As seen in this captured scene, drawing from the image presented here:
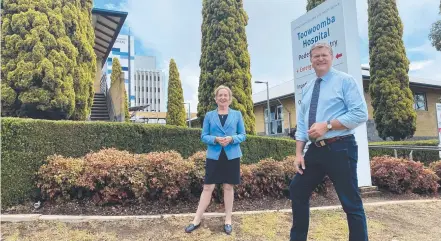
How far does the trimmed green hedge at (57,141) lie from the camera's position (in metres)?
4.38

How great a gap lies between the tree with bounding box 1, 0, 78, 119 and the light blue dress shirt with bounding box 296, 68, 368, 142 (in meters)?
5.19

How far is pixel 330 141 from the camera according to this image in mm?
2727

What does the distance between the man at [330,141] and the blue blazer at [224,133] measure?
3.51 feet

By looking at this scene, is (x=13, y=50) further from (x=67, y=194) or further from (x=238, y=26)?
(x=238, y=26)

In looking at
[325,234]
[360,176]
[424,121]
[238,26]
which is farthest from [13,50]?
[424,121]

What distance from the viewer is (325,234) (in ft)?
13.5

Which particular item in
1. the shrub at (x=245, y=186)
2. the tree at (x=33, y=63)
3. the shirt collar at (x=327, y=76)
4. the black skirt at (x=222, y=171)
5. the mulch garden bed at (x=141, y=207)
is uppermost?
the tree at (x=33, y=63)

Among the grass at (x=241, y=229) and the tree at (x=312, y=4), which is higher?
the tree at (x=312, y=4)

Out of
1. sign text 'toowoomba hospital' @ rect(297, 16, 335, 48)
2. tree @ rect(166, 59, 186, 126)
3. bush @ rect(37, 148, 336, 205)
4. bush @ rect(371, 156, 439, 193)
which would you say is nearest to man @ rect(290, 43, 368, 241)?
bush @ rect(37, 148, 336, 205)

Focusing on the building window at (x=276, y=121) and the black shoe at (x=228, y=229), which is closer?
the black shoe at (x=228, y=229)

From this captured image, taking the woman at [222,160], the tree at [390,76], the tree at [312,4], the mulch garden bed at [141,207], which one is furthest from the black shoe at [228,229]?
the tree at [390,76]

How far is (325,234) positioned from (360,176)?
2482 mm

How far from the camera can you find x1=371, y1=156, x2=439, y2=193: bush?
21.3 feet

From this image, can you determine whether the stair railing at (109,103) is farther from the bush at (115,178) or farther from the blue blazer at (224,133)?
the blue blazer at (224,133)
